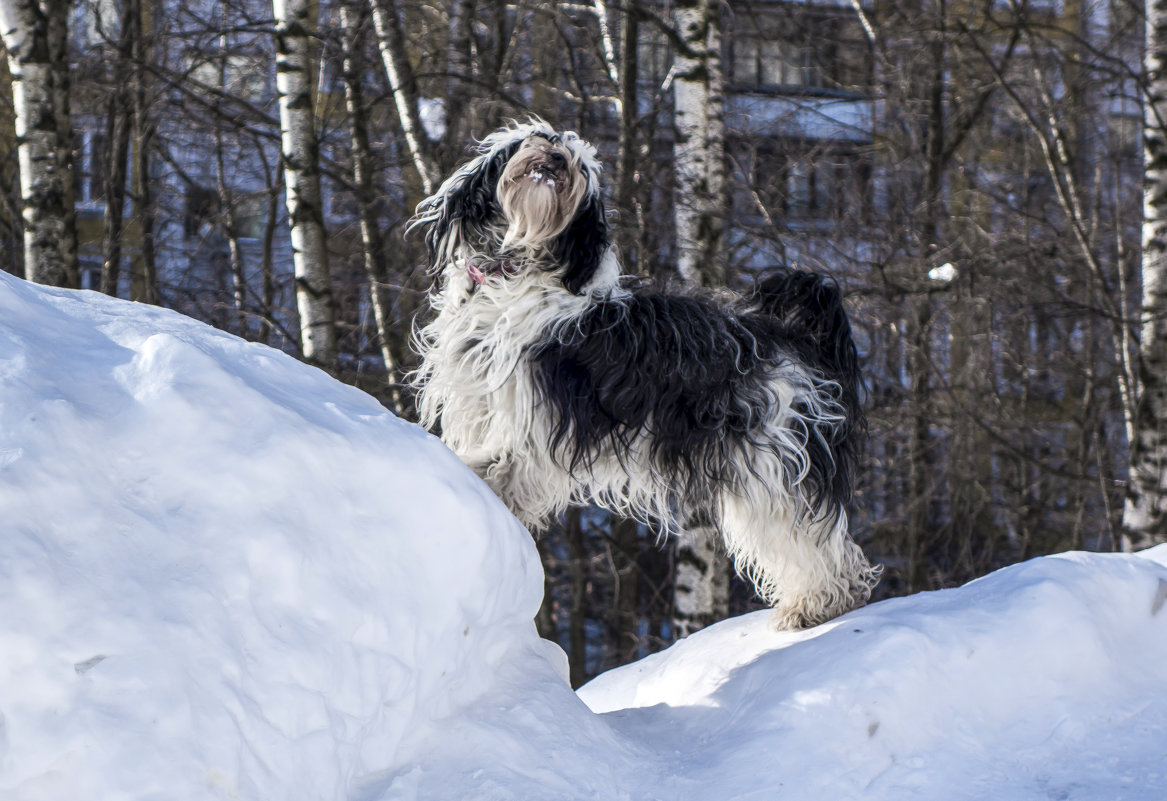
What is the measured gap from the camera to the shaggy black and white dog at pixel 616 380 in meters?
3.33

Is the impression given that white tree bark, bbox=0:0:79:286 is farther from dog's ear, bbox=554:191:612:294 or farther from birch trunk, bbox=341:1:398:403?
dog's ear, bbox=554:191:612:294

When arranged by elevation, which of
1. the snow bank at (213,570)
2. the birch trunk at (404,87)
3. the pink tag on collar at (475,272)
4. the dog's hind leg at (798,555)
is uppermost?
the birch trunk at (404,87)

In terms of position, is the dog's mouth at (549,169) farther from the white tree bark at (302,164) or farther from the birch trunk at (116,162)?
the birch trunk at (116,162)

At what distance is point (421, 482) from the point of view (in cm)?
240

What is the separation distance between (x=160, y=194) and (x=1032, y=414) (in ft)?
37.9

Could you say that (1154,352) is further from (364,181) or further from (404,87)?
(364,181)

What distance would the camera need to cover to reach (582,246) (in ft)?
11.4

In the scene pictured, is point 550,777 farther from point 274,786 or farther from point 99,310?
point 99,310

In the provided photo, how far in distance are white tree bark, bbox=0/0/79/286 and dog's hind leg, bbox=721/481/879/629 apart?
4.45m

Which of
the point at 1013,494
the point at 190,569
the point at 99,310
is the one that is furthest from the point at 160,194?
the point at 190,569

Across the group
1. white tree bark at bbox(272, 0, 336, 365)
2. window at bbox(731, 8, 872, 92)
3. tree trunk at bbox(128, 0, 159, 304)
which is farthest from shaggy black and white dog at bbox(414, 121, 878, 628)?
window at bbox(731, 8, 872, 92)

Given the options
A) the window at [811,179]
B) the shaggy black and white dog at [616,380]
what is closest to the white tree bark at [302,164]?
the shaggy black and white dog at [616,380]

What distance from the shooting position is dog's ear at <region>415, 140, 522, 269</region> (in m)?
3.51

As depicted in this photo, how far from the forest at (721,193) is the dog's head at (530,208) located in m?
2.86
